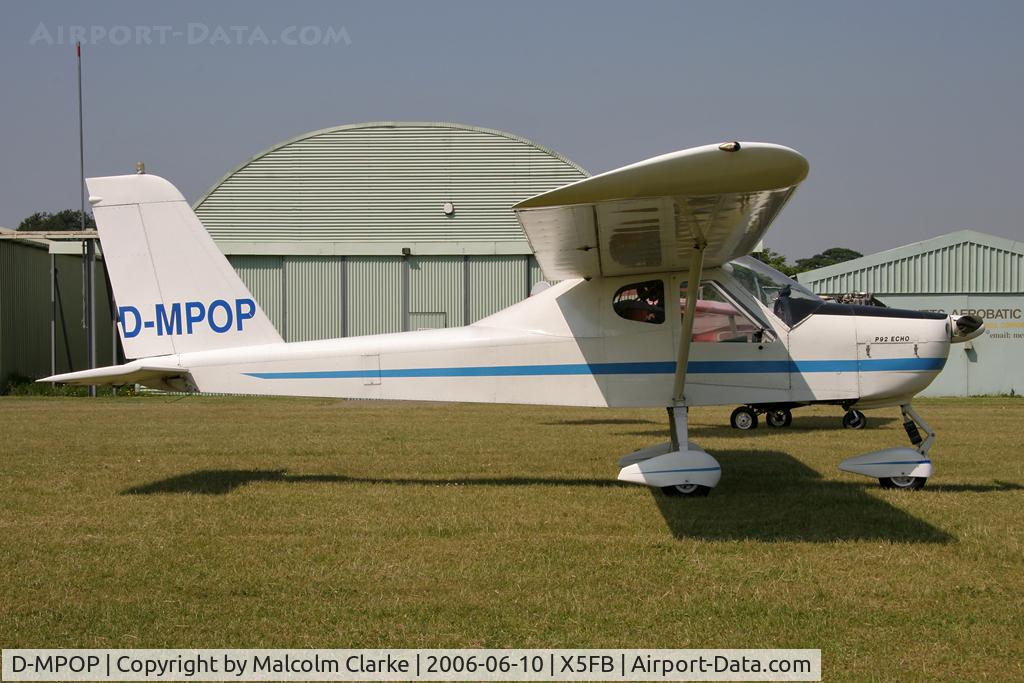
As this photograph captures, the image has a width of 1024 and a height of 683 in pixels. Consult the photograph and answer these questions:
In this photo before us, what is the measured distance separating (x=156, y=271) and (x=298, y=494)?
2400 mm

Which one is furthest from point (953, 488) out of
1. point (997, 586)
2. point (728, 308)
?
point (997, 586)

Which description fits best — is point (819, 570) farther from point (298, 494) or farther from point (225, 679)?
point (298, 494)

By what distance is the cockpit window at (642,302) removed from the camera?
27.4ft

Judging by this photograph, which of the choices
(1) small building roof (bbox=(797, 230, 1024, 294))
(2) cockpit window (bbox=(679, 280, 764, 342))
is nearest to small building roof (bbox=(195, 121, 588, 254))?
(1) small building roof (bbox=(797, 230, 1024, 294))

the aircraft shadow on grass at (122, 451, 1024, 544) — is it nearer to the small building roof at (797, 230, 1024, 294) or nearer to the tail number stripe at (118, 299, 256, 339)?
the tail number stripe at (118, 299, 256, 339)

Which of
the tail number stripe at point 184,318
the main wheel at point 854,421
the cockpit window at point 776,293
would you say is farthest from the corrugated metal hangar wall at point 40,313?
the cockpit window at point 776,293

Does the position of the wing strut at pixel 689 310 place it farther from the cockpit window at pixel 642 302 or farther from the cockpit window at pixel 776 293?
the cockpit window at pixel 776 293

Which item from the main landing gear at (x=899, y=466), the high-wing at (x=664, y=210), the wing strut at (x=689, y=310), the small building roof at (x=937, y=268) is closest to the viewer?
the high-wing at (x=664, y=210)

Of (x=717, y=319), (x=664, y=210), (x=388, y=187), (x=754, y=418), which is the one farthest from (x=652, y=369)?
(x=388, y=187)

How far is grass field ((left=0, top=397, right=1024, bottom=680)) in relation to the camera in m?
4.28

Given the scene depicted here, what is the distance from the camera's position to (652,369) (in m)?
8.30

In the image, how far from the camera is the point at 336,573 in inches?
210

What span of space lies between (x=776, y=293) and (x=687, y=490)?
6.75 ft

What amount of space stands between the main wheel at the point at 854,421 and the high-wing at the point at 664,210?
7.79 m
